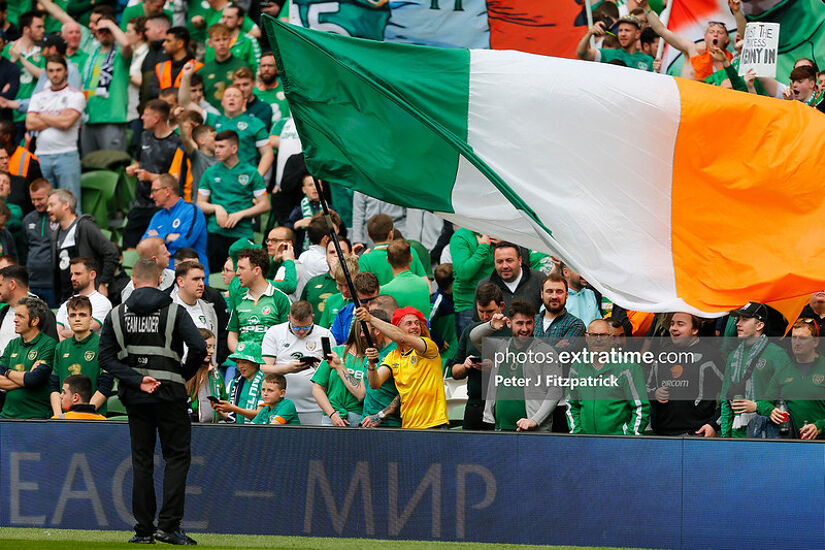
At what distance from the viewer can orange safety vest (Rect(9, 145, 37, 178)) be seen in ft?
56.3

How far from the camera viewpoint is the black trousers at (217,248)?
15.7 meters

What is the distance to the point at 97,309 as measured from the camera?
Result: 1337 cm

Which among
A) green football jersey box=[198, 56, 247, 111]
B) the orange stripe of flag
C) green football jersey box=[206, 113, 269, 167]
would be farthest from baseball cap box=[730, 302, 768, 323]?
green football jersey box=[198, 56, 247, 111]

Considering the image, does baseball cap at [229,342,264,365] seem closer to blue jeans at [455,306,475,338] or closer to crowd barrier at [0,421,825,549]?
crowd barrier at [0,421,825,549]

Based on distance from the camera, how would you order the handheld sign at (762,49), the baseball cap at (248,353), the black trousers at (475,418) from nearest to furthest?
the black trousers at (475,418)
the baseball cap at (248,353)
the handheld sign at (762,49)

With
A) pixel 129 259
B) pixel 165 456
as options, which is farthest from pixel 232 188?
pixel 165 456

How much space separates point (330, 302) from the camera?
13.0 meters

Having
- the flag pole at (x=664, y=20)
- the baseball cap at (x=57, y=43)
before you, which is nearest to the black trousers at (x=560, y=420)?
the flag pole at (x=664, y=20)

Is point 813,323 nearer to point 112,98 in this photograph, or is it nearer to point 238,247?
point 238,247

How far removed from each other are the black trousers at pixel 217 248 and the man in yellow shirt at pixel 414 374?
199 inches

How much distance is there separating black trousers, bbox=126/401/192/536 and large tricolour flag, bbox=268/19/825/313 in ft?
6.64

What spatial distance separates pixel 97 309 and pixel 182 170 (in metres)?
3.21

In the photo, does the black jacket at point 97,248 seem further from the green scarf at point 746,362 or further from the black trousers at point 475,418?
the green scarf at point 746,362

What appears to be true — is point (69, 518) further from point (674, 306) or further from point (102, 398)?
point (674, 306)
